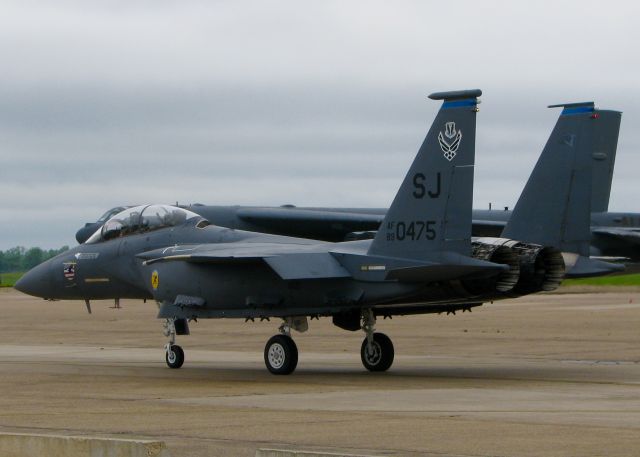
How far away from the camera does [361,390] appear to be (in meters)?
14.7

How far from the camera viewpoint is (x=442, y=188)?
51.2 ft

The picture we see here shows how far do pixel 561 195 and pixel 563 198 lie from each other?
2.0 inches

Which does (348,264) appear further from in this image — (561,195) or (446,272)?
(561,195)

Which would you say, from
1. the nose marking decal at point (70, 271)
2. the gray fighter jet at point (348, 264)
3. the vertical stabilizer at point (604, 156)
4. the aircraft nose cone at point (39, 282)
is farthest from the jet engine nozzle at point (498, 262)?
the vertical stabilizer at point (604, 156)

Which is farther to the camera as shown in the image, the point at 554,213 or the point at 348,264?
the point at 554,213

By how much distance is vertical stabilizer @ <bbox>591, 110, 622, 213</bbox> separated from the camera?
27.5 meters

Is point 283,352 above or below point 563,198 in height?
below

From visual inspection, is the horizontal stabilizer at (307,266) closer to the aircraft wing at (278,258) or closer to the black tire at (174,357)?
the aircraft wing at (278,258)

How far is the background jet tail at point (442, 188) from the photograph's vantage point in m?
15.5

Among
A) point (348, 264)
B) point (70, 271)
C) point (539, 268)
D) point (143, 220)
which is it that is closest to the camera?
point (539, 268)

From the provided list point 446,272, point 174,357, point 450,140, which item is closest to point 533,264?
point 446,272

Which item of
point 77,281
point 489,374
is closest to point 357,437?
point 489,374

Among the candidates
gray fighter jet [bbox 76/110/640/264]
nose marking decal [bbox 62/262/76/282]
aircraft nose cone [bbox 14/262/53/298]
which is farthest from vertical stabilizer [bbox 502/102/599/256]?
gray fighter jet [bbox 76/110/640/264]

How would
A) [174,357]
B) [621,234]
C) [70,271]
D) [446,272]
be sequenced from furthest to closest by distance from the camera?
[621,234], [70,271], [174,357], [446,272]
